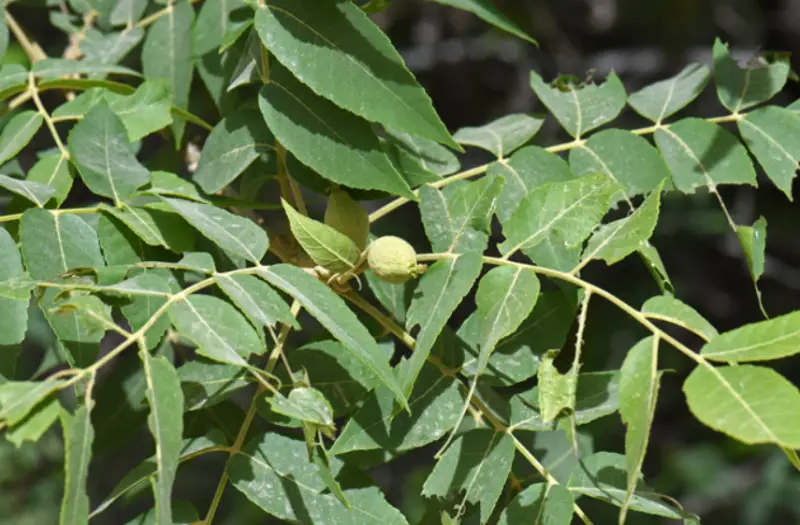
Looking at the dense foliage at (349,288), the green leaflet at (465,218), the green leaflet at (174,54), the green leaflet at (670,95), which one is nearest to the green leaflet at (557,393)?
the dense foliage at (349,288)

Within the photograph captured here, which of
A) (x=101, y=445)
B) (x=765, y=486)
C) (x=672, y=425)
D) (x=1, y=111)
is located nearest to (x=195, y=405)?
(x=101, y=445)

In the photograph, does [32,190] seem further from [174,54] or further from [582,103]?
[582,103]

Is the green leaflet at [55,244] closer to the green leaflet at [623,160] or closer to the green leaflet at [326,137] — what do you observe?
the green leaflet at [326,137]

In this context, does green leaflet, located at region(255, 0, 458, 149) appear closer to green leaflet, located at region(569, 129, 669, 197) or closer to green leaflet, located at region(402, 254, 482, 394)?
green leaflet, located at region(402, 254, 482, 394)

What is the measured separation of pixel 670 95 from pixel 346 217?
0.35 m

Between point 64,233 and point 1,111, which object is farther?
point 1,111

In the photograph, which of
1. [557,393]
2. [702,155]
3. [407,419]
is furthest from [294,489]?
[702,155]

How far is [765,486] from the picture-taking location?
5.98 ft

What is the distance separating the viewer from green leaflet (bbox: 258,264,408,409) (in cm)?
55

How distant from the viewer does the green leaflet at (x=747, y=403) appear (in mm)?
486

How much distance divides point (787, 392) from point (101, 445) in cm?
62

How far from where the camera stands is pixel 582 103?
33.3 inches

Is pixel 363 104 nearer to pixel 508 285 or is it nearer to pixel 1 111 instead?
pixel 508 285

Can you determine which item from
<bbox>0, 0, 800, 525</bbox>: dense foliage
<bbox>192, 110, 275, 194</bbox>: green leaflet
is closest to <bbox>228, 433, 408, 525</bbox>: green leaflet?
<bbox>0, 0, 800, 525</bbox>: dense foliage
